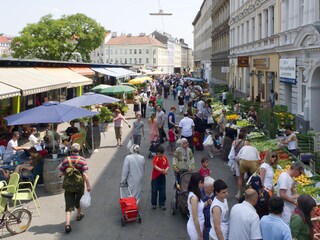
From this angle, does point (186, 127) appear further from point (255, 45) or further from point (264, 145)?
point (255, 45)

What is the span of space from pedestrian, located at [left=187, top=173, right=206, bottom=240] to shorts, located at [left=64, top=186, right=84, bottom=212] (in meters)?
3.23

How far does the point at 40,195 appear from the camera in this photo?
10398 millimetres

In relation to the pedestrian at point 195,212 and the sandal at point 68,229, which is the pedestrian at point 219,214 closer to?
the pedestrian at point 195,212

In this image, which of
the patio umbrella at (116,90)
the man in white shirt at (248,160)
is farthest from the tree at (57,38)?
the man in white shirt at (248,160)

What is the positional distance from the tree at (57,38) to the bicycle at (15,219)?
59.3m

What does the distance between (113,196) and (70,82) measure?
13.7 meters

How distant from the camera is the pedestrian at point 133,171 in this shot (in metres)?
8.87

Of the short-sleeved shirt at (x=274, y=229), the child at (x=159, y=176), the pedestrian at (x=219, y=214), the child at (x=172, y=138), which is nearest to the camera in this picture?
the short-sleeved shirt at (x=274, y=229)

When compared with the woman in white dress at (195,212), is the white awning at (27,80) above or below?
above

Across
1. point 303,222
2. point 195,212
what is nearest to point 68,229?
point 195,212

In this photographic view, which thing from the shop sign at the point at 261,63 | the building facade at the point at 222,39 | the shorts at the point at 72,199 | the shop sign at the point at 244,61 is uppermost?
the building facade at the point at 222,39

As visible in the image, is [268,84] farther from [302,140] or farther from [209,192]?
[209,192]

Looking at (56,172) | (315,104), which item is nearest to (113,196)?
(56,172)

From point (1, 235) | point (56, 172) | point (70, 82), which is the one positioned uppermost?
point (70, 82)
